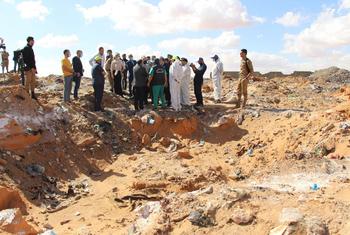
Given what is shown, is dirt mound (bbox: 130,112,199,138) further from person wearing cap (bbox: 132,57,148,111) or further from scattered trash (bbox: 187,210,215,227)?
scattered trash (bbox: 187,210,215,227)

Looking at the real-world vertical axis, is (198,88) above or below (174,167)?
above

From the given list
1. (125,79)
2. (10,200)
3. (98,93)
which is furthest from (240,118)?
(10,200)

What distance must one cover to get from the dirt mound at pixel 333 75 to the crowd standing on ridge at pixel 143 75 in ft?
55.5

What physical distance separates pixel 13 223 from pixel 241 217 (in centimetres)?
322

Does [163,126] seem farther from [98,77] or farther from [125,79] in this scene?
[125,79]

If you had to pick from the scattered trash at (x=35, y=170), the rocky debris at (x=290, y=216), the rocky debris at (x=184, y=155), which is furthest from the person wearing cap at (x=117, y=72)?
the rocky debris at (x=290, y=216)

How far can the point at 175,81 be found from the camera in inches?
498

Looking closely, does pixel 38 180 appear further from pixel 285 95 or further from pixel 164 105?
pixel 285 95

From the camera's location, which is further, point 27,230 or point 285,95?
point 285,95

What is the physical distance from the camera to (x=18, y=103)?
36.6 ft

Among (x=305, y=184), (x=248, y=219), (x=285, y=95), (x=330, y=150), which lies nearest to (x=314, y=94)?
(x=285, y=95)

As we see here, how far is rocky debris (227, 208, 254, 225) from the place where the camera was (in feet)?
18.8

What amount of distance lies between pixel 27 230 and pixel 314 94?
42.6ft

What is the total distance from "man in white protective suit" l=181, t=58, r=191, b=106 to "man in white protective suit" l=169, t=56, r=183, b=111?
22 centimetres
